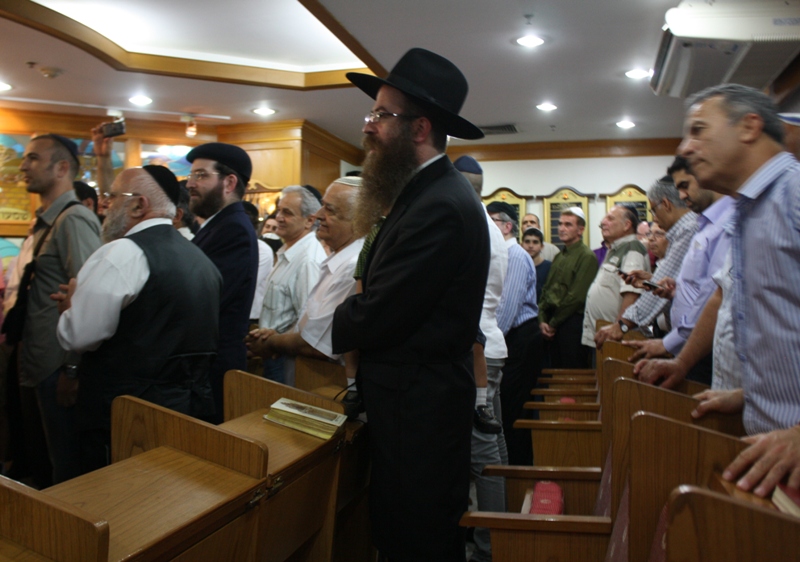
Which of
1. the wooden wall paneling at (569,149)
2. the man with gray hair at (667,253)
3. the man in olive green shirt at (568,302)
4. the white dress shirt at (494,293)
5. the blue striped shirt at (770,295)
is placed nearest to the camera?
the blue striped shirt at (770,295)

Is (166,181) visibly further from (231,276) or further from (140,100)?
(140,100)

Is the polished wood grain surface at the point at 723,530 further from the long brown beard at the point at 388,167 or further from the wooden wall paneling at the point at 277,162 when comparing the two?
the wooden wall paneling at the point at 277,162

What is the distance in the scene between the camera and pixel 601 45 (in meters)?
4.62

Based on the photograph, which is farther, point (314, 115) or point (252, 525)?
point (314, 115)

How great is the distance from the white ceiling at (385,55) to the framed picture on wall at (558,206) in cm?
97

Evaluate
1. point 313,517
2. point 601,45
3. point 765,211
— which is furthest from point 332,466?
point 601,45

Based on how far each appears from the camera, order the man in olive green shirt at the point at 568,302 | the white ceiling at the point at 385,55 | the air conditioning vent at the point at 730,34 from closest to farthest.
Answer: the air conditioning vent at the point at 730,34 → the white ceiling at the point at 385,55 → the man in olive green shirt at the point at 568,302

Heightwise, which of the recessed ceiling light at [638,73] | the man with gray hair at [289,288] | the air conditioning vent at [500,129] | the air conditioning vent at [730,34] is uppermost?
the recessed ceiling light at [638,73]

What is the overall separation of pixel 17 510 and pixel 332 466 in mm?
809

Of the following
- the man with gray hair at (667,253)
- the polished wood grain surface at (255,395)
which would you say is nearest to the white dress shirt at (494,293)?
the man with gray hair at (667,253)

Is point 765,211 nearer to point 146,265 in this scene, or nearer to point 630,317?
point 146,265

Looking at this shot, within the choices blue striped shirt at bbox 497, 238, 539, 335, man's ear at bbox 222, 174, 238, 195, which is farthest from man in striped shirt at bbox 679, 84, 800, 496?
blue striped shirt at bbox 497, 238, 539, 335

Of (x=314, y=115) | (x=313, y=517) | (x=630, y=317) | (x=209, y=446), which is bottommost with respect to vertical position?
(x=313, y=517)

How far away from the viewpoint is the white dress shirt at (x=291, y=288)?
2895 millimetres
